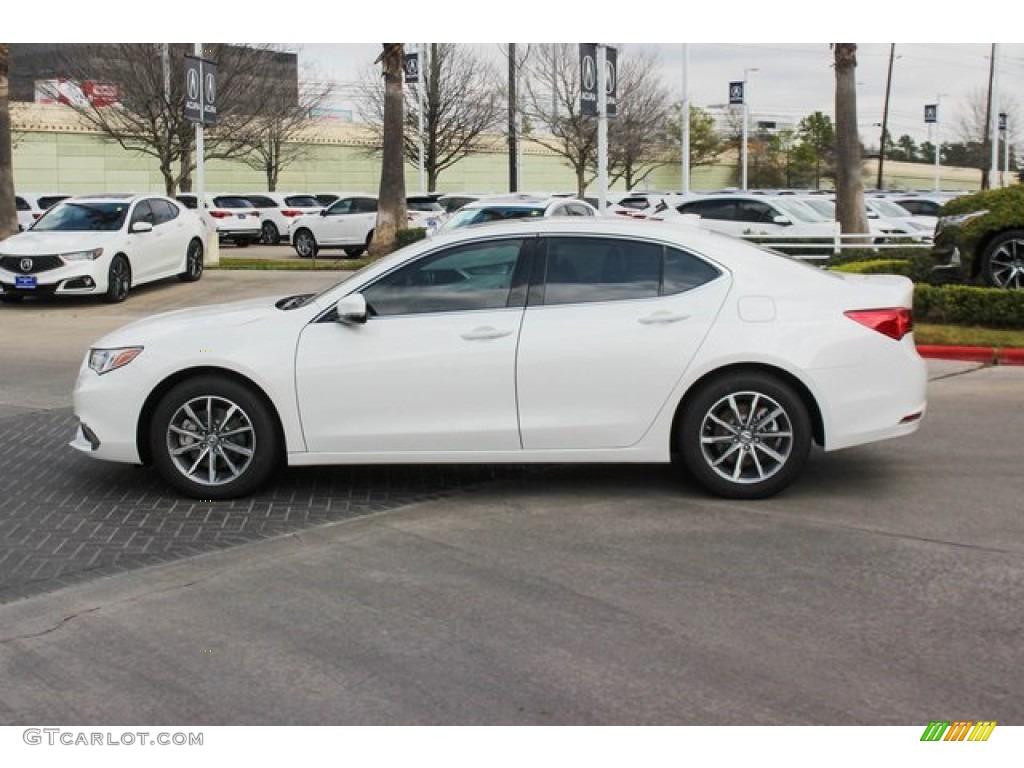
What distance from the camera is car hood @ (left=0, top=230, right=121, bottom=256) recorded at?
18.8m

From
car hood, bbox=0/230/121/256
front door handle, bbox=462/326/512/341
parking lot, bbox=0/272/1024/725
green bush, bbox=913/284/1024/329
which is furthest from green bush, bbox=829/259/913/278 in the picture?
car hood, bbox=0/230/121/256

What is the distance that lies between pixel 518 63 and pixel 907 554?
47.9 metres

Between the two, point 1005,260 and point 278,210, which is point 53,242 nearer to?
point 1005,260

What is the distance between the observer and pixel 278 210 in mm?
39438

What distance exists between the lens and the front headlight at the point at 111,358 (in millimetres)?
7445

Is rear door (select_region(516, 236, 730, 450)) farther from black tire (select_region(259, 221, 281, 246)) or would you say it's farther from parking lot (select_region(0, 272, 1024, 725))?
black tire (select_region(259, 221, 281, 246))

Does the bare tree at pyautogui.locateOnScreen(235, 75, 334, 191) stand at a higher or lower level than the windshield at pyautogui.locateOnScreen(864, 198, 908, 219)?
higher

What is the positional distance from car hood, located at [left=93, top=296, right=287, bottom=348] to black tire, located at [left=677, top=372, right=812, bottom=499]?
2455 mm

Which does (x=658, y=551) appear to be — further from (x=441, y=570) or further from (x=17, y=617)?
(x=17, y=617)

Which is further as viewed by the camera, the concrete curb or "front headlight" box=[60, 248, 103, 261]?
"front headlight" box=[60, 248, 103, 261]

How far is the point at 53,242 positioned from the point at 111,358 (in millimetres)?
12361

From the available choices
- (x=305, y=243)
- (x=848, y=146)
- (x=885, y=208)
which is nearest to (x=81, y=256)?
(x=848, y=146)

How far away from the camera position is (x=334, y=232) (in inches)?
1239

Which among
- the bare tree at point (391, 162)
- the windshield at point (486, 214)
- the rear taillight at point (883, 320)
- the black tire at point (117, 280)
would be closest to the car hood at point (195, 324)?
the rear taillight at point (883, 320)
